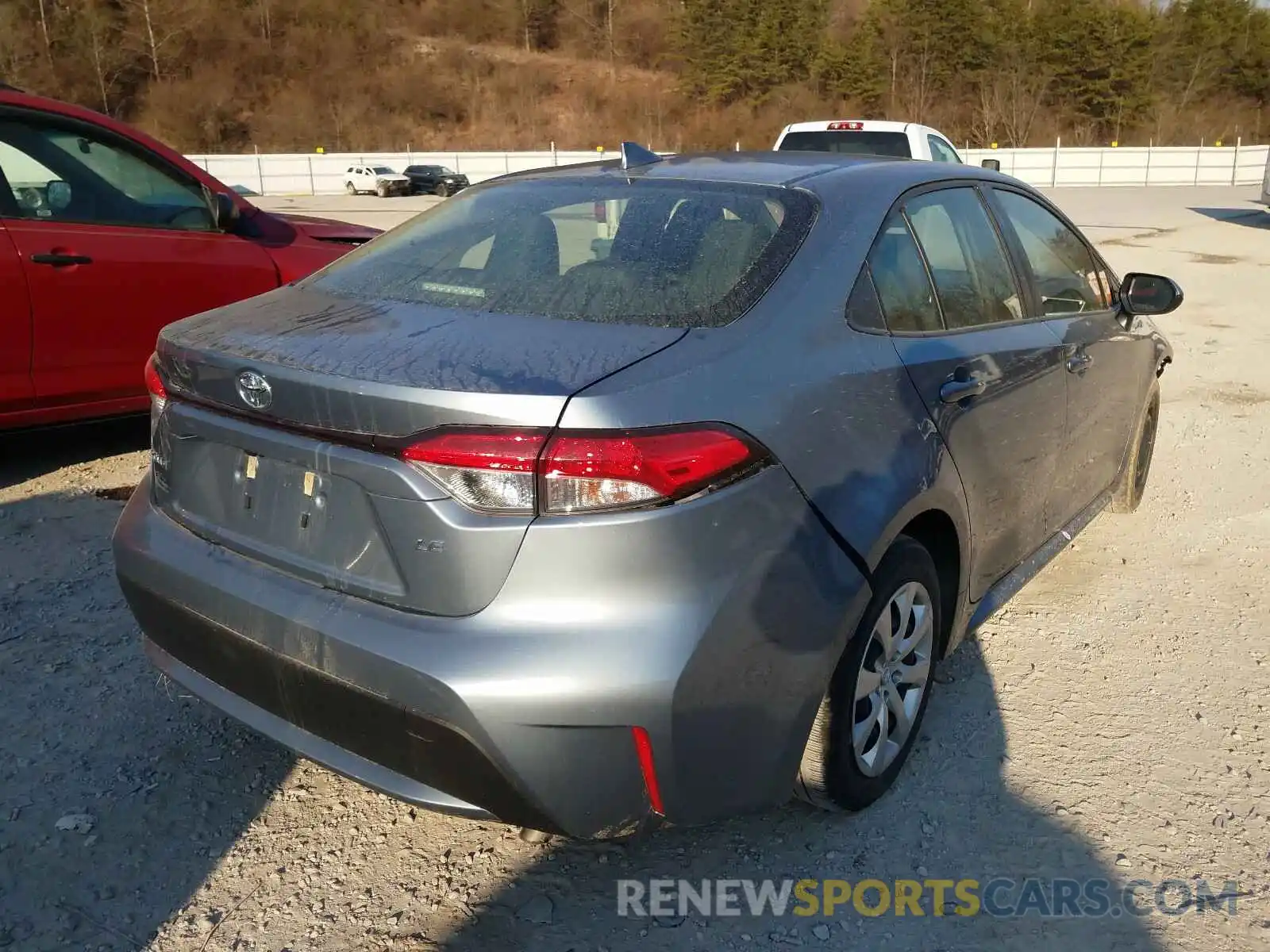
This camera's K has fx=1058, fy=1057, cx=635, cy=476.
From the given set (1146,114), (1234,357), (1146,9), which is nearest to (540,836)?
(1234,357)

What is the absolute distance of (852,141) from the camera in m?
11.2

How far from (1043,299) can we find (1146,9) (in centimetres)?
7916

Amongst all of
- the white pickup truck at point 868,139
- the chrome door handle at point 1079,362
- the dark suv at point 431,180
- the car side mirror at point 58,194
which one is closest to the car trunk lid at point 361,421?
the chrome door handle at point 1079,362

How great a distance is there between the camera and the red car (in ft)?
15.1

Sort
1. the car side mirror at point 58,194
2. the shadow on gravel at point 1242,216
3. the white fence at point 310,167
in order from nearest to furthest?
the car side mirror at point 58,194 → the shadow on gravel at point 1242,216 → the white fence at point 310,167

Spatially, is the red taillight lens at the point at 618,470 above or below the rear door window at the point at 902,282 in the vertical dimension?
below

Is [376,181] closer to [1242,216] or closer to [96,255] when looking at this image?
[1242,216]

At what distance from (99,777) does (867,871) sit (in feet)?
6.53

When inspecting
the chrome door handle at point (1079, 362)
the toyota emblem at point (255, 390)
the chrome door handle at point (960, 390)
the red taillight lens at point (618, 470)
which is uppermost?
the toyota emblem at point (255, 390)

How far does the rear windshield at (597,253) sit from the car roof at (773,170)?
0.24 feet

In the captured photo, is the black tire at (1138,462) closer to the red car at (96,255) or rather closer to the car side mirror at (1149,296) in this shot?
the car side mirror at (1149,296)

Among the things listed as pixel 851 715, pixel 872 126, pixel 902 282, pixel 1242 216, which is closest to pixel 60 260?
pixel 902 282

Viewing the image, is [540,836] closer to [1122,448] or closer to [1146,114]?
[1122,448]

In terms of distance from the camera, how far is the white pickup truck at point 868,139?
35.9ft
